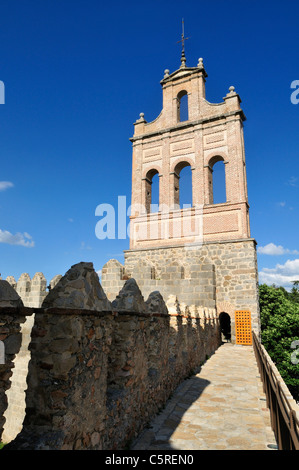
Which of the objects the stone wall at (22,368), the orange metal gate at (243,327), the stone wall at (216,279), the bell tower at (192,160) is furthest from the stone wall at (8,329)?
the bell tower at (192,160)

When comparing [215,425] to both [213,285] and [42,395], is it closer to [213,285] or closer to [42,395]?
[42,395]

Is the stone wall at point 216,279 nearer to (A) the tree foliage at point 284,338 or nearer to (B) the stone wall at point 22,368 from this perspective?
(A) the tree foliage at point 284,338

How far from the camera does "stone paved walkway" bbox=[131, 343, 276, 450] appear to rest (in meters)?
4.12

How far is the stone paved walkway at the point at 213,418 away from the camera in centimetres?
412

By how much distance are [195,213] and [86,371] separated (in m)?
14.4

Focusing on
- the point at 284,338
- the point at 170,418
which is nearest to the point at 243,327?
the point at 284,338

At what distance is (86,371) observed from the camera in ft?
9.73

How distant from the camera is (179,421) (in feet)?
16.1

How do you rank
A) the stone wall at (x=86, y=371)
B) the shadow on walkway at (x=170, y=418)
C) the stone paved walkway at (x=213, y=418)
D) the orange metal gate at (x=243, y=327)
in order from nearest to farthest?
1. the stone wall at (x=86, y=371)
2. the shadow on walkway at (x=170, y=418)
3. the stone paved walkway at (x=213, y=418)
4. the orange metal gate at (x=243, y=327)

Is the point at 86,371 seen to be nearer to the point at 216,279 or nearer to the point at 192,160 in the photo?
the point at 216,279

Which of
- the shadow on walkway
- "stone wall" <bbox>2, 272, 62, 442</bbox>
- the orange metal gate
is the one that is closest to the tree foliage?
the orange metal gate

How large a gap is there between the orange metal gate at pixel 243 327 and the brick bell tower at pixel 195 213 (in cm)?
4

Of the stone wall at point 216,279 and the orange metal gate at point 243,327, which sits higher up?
the stone wall at point 216,279
